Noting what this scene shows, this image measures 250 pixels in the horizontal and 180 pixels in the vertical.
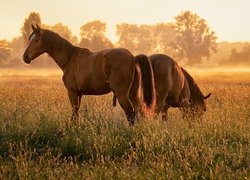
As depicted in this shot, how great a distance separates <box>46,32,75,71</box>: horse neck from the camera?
940cm

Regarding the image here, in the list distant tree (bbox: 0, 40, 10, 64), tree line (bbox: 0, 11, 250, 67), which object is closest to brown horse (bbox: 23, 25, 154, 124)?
tree line (bbox: 0, 11, 250, 67)

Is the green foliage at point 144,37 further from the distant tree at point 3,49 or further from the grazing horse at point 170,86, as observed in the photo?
the grazing horse at point 170,86

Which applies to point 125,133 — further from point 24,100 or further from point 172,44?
point 172,44

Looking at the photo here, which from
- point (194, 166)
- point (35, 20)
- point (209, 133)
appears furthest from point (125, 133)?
point (35, 20)

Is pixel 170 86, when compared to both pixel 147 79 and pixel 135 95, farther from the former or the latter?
pixel 135 95

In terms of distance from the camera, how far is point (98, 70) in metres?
8.50

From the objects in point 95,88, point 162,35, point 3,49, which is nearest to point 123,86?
point 95,88

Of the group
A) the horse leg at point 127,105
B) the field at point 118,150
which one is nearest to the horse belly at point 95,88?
the horse leg at point 127,105

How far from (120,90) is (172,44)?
77.1 m

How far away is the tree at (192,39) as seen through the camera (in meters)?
82.6

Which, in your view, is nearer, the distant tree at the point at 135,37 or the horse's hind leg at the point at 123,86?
the horse's hind leg at the point at 123,86

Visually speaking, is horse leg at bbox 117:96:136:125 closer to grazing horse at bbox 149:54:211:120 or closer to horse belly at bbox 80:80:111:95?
horse belly at bbox 80:80:111:95

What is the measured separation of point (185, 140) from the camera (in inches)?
266

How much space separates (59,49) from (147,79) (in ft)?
8.29
